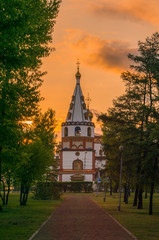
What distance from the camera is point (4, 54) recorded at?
55.9 feet

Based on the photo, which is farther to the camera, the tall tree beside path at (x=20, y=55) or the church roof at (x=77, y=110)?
the church roof at (x=77, y=110)

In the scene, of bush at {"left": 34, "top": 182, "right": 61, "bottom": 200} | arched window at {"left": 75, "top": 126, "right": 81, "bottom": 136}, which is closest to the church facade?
arched window at {"left": 75, "top": 126, "right": 81, "bottom": 136}

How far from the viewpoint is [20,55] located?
688 inches

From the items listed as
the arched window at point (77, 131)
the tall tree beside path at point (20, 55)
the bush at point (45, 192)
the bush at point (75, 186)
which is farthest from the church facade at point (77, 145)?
the tall tree beside path at point (20, 55)

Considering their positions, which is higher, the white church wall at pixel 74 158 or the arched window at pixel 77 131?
the arched window at pixel 77 131

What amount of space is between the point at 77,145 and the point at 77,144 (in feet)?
1.21

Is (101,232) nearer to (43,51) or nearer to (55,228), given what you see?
(55,228)

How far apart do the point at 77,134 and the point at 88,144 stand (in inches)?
168

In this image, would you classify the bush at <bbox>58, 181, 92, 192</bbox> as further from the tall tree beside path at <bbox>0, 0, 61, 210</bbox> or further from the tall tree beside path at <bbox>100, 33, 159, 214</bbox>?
the tall tree beside path at <bbox>0, 0, 61, 210</bbox>

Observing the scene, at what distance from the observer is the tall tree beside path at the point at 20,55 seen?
1658 cm

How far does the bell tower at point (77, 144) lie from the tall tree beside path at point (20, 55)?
97.3 meters

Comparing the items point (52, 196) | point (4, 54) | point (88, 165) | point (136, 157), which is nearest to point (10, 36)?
point (4, 54)

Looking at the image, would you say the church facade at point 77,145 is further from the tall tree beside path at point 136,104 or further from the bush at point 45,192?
the tall tree beside path at point 136,104

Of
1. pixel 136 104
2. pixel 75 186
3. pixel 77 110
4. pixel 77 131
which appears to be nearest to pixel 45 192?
pixel 136 104
